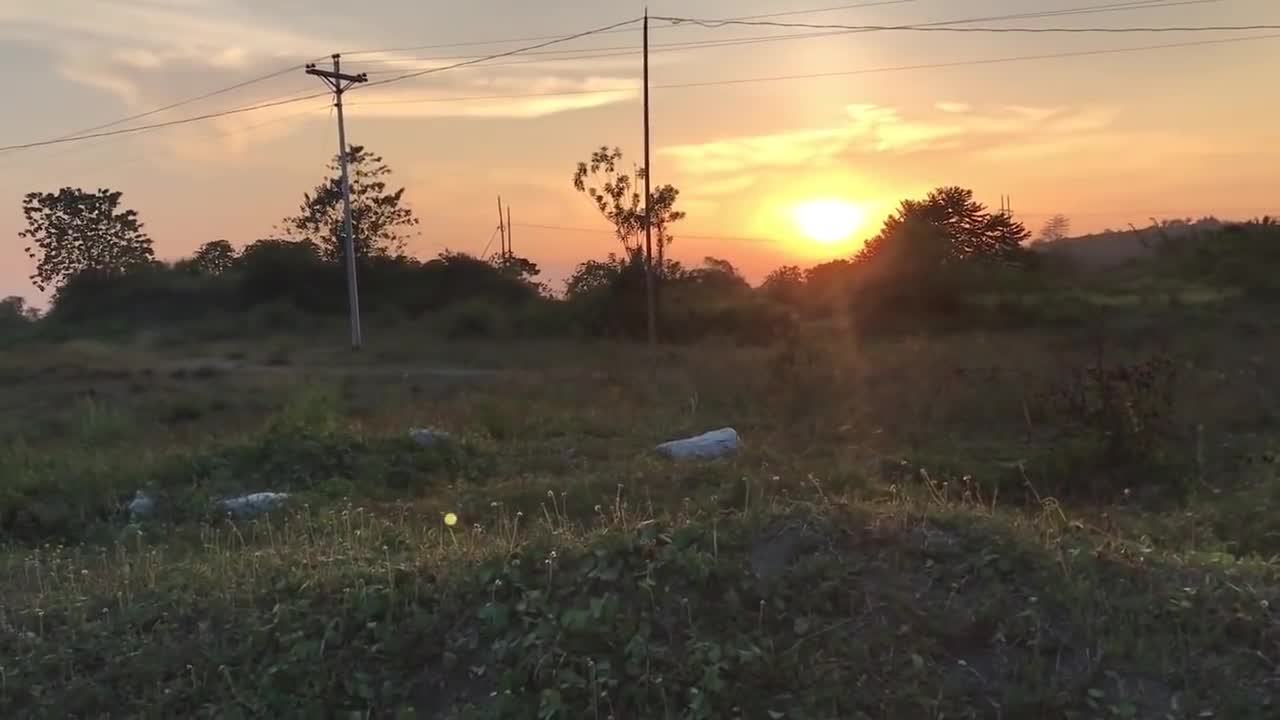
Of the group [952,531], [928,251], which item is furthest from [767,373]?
[928,251]

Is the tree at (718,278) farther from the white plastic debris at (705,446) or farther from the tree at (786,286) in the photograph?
the white plastic debris at (705,446)

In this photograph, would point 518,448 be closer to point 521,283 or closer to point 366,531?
point 366,531

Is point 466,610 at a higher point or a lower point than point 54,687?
higher

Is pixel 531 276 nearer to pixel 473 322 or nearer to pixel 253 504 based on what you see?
pixel 473 322

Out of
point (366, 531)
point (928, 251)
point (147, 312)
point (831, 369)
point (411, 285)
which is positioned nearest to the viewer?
point (366, 531)

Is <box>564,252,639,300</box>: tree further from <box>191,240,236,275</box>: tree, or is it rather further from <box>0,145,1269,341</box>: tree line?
<box>191,240,236,275</box>: tree

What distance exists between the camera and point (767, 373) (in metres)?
15.4

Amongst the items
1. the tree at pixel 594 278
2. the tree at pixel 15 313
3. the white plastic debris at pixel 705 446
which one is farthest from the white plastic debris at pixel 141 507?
the tree at pixel 15 313

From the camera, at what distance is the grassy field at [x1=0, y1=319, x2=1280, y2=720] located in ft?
10.0

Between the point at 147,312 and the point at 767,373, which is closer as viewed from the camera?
the point at 767,373

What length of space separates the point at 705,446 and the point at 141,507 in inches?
196

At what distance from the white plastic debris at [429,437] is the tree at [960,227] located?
26.5 m

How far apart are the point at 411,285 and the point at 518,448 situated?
32145 mm

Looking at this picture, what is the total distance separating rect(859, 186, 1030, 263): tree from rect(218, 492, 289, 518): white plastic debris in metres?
28.8
